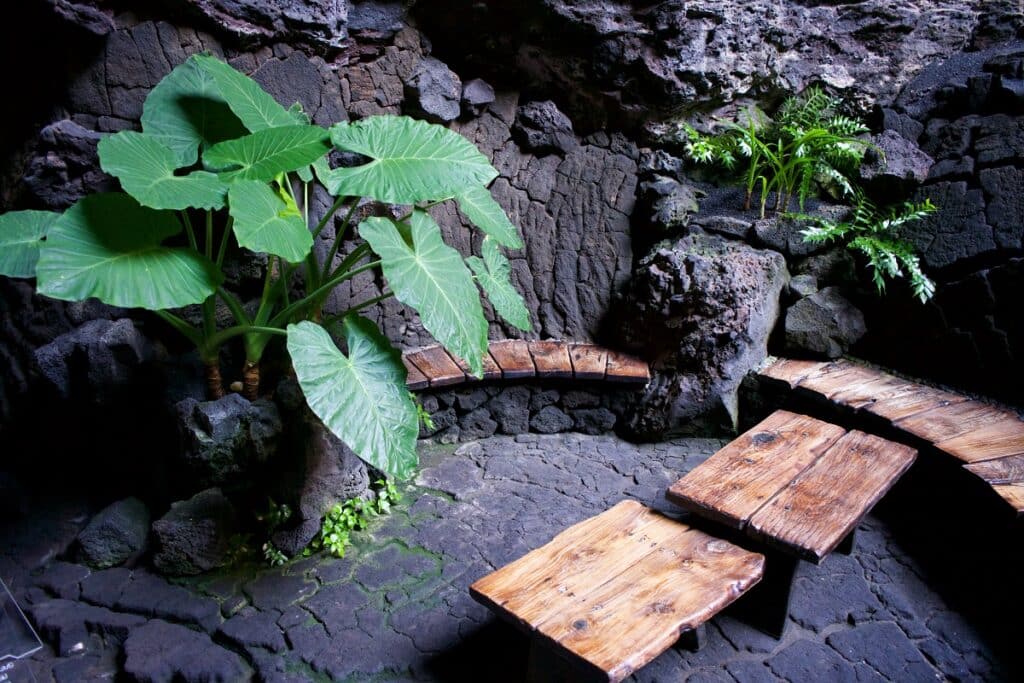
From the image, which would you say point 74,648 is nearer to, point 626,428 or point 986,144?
point 626,428

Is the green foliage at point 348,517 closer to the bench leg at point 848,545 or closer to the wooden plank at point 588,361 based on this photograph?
the wooden plank at point 588,361

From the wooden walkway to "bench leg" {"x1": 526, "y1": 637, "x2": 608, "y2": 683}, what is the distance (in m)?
1.33

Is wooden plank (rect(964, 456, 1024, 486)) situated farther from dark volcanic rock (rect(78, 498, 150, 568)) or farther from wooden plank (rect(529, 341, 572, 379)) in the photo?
dark volcanic rock (rect(78, 498, 150, 568))

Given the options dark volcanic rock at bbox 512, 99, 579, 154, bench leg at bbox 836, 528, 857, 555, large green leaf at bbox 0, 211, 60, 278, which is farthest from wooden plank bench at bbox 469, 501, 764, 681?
dark volcanic rock at bbox 512, 99, 579, 154

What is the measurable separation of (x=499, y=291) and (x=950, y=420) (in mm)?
1746

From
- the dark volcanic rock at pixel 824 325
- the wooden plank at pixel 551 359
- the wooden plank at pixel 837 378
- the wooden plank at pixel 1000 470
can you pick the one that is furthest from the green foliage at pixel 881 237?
the wooden plank at pixel 551 359

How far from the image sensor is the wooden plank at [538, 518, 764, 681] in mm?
1305

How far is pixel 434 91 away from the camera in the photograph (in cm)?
290

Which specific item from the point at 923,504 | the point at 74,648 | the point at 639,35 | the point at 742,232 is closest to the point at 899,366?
the point at 923,504

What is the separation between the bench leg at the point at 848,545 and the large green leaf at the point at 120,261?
7.28 ft

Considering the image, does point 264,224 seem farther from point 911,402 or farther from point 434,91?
point 911,402

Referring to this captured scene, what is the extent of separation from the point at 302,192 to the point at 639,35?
72.6 inches

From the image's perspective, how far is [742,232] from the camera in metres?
3.03

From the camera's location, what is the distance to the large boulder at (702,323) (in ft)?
9.29
